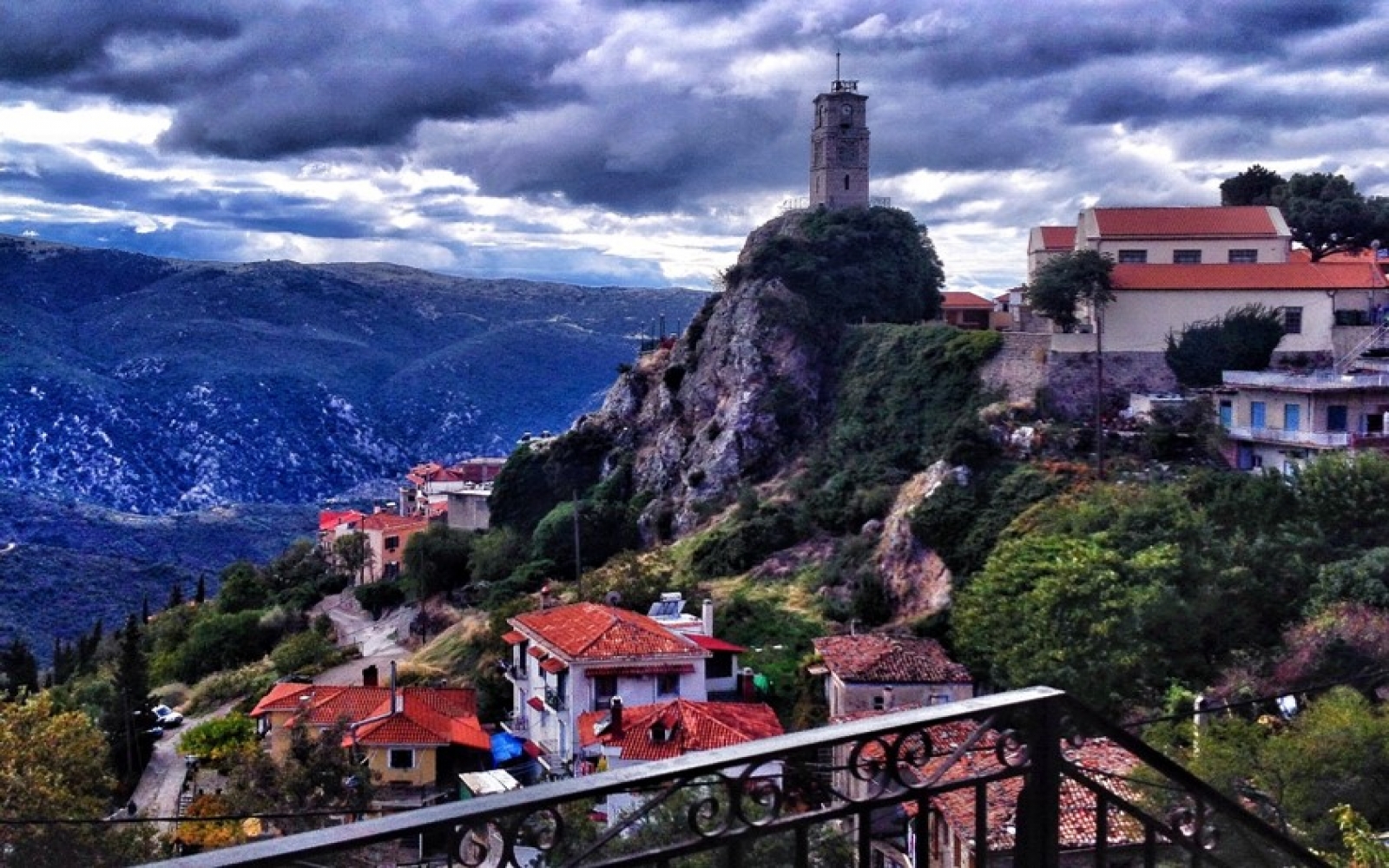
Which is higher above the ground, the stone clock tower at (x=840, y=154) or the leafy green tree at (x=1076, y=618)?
the stone clock tower at (x=840, y=154)

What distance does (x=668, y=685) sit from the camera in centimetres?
1930

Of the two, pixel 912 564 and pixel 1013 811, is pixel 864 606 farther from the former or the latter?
pixel 1013 811

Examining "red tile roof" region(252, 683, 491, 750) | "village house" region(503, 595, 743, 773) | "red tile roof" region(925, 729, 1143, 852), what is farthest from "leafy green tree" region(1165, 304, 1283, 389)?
"red tile roof" region(925, 729, 1143, 852)

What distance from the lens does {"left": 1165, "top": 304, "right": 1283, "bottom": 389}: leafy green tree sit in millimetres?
26359

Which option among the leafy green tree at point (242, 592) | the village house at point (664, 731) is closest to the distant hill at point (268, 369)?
the leafy green tree at point (242, 592)

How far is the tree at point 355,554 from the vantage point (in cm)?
4138

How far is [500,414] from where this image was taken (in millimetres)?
90812

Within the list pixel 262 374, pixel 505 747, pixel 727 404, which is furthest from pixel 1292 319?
pixel 262 374

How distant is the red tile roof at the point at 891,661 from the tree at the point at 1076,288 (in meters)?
9.57

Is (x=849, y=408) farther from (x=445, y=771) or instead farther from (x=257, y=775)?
(x=257, y=775)

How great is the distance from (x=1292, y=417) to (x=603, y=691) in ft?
45.4

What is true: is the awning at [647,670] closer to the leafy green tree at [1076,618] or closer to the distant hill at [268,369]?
the leafy green tree at [1076,618]

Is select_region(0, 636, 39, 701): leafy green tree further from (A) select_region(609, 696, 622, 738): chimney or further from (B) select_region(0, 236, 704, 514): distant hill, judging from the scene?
(B) select_region(0, 236, 704, 514): distant hill

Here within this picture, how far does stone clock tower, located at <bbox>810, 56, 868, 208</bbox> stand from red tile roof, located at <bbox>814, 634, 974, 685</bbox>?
2065 cm
